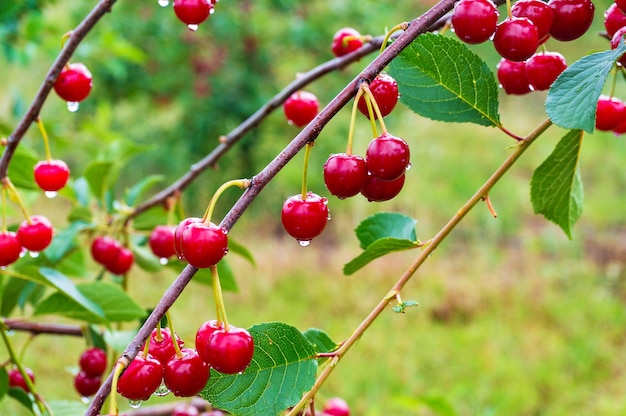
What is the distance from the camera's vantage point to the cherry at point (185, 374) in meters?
0.57

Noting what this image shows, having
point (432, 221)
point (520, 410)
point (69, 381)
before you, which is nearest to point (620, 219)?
point (432, 221)

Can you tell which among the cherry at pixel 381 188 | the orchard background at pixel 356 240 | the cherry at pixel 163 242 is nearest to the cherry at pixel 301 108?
the cherry at pixel 163 242

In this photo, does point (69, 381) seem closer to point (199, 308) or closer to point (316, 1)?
point (199, 308)

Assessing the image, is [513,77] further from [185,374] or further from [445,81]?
[185,374]

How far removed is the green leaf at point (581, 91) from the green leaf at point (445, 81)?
0.12 metres

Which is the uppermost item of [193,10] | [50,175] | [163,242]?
[193,10]

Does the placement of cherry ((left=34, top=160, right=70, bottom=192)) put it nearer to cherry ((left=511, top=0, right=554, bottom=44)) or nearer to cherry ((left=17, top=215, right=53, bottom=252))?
cherry ((left=17, top=215, right=53, bottom=252))

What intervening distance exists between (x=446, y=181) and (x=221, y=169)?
164cm

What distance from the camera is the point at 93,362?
1.07 meters

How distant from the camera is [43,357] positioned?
11.7 feet

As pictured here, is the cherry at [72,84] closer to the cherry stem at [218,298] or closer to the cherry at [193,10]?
the cherry at [193,10]

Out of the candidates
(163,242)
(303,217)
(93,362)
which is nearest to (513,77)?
(303,217)

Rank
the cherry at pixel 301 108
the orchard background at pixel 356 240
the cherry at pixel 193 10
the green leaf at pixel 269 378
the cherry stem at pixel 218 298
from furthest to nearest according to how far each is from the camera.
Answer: the orchard background at pixel 356 240
the cherry at pixel 301 108
the cherry at pixel 193 10
the green leaf at pixel 269 378
the cherry stem at pixel 218 298

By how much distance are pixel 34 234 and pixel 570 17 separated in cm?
72
